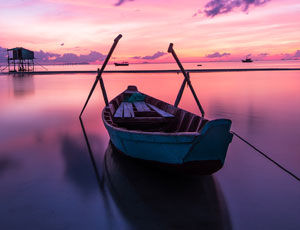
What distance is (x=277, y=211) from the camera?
17.4ft

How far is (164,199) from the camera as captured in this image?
227 inches

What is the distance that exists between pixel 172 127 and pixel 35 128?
791 cm

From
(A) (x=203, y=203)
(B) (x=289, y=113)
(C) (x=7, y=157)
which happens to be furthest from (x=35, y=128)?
(B) (x=289, y=113)

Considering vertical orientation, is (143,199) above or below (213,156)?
below

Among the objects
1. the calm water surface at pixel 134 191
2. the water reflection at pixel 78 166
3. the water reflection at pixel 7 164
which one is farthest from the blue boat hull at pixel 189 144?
the water reflection at pixel 7 164

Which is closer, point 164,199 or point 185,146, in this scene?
point 185,146

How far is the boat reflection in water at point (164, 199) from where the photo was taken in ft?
16.4

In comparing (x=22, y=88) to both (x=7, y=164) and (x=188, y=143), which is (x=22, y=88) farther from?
(x=188, y=143)

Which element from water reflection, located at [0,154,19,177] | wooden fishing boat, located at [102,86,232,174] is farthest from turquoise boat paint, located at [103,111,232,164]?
water reflection, located at [0,154,19,177]

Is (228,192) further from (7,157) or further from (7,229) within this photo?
(7,157)

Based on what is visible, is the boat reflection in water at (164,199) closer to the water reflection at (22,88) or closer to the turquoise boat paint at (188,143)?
the turquoise boat paint at (188,143)

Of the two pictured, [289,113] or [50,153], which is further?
[289,113]

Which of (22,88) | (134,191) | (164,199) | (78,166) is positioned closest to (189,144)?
(164,199)

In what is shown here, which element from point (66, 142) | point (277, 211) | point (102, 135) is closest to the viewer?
point (277, 211)
